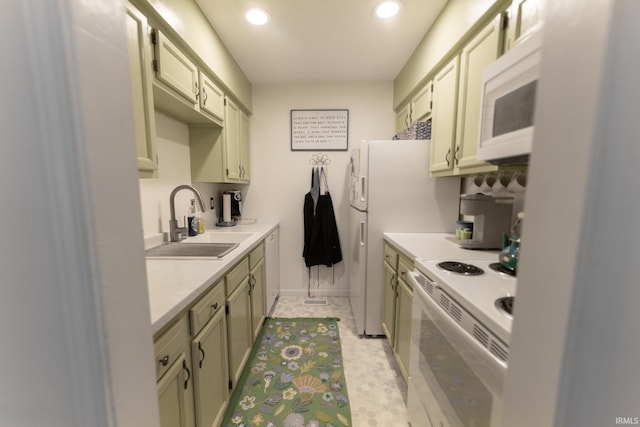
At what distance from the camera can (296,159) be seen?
2.88 meters

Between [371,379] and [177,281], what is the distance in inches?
55.6

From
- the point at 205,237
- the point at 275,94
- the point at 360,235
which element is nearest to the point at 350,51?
Answer: the point at 275,94

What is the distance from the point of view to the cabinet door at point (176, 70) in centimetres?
128

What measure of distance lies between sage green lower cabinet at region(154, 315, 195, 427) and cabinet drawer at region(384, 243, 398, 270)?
1.32 m

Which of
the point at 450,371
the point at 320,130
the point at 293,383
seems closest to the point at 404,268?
the point at 450,371

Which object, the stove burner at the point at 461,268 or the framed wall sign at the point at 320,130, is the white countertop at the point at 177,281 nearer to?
the stove burner at the point at 461,268

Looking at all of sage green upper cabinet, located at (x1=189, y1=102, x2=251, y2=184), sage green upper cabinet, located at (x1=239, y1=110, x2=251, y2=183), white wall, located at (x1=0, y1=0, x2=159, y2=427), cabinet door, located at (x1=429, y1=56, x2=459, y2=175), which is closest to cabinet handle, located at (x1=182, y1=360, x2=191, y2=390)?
white wall, located at (x1=0, y1=0, x2=159, y2=427)

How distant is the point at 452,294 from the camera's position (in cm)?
95

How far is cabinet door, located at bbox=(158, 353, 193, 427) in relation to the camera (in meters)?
0.81

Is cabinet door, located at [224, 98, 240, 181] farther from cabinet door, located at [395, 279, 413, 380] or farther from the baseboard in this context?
cabinet door, located at [395, 279, 413, 380]

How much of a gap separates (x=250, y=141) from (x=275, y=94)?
58 cm

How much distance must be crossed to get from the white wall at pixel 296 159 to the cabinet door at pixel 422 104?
545mm

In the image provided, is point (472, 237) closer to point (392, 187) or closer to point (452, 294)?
point (392, 187)

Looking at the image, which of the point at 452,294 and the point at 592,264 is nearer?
the point at 592,264
